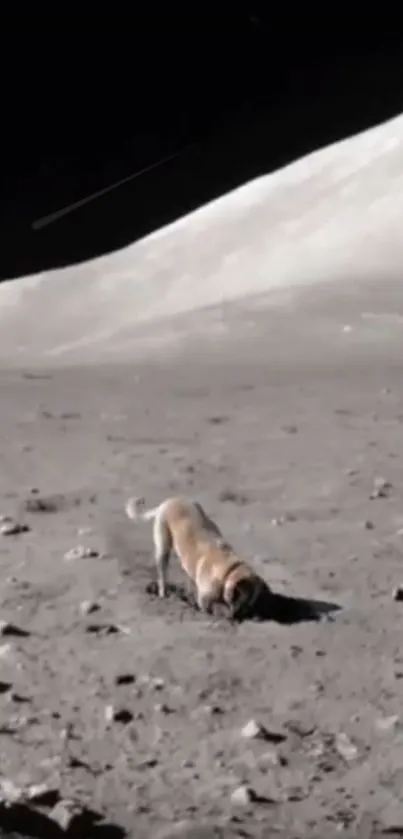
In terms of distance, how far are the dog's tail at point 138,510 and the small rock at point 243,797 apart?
2.96ft

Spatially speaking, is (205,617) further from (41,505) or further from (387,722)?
(41,505)

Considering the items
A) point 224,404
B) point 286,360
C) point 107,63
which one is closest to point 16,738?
point 224,404

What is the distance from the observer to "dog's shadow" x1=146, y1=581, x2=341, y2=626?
1.62 m

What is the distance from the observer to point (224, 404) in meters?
3.04

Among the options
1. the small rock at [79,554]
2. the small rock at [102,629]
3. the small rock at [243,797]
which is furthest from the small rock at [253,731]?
the small rock at [79,554]

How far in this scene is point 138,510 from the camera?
2.15m

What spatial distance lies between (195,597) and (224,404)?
1.36 meters

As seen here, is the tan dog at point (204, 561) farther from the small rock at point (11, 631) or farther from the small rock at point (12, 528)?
the small rock at point (12, 528)

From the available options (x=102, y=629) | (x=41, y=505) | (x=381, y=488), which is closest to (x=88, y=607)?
(x=102, y=629)

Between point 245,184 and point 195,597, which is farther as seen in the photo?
point 245,184

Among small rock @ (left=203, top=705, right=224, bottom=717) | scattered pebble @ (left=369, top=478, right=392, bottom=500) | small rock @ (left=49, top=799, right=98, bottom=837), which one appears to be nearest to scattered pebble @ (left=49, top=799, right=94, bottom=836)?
small rock @ (left=49, top=799, right=98, bottom=837)

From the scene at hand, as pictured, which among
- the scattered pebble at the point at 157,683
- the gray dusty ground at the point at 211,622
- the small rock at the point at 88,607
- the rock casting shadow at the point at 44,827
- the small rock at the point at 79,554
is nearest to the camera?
the rock casting shadow at the point at 44,827

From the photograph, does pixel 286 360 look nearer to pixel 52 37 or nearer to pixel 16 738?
pixel 16 738

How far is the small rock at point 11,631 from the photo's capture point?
160cm
